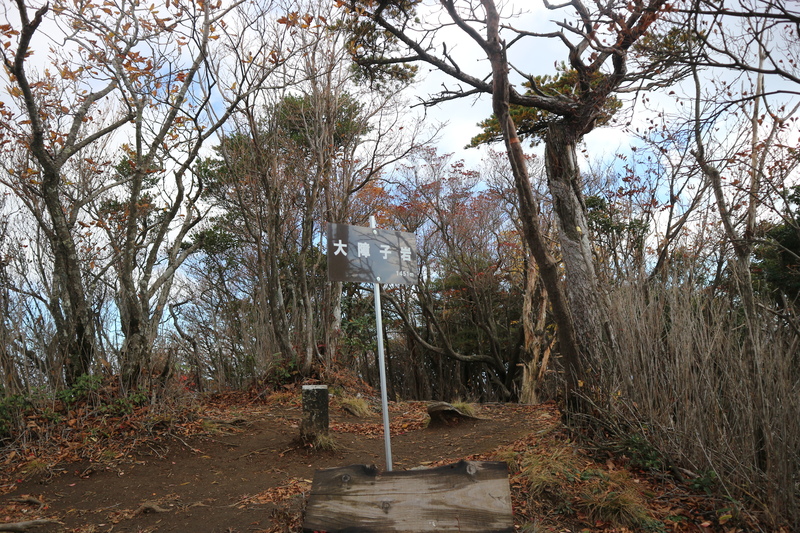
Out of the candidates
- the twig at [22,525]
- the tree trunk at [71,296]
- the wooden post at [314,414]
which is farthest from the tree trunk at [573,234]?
the tree trunk at [71,296]

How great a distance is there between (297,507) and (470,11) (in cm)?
465

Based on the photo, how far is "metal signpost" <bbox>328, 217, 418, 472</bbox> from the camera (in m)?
4.09

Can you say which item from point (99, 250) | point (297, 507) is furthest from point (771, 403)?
point (99, 250)

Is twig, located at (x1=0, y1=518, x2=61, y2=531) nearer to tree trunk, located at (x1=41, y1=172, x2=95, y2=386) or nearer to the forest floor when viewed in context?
the forest floor

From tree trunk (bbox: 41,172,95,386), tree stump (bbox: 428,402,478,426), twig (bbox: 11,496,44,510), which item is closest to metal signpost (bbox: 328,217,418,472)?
tree stump (bbox: 428,402,478,426)

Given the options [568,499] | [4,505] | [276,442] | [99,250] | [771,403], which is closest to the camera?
[771,403]

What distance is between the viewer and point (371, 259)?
167 inches

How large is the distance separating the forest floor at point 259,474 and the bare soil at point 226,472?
14 millimetres

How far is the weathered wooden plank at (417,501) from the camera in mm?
2518

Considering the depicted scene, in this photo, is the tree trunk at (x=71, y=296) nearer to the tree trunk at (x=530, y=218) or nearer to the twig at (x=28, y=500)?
the twig at (x=28, y=500)

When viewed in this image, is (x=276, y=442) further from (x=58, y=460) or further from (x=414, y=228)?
(x=414, y=228)

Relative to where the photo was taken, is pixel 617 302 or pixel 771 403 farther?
pixel 617 302

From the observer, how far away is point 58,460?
4793 millimetres

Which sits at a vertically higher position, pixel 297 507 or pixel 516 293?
pixel 516 293
